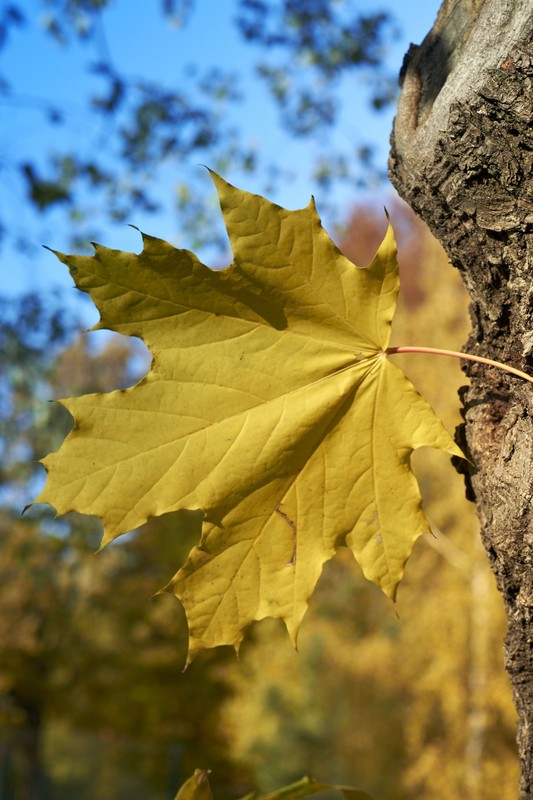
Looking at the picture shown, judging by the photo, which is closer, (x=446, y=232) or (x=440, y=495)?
(x=446, y=232)

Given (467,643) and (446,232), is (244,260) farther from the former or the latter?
(467,643)

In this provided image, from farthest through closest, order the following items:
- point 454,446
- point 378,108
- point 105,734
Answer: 1. point 105,734
2. point 378,108
3. point 454,446

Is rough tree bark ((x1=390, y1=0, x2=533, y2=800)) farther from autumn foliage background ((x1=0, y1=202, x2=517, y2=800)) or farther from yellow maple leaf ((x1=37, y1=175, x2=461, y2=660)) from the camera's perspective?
autumn foliage background ((x1=0, y1=202, x2=517, y2=800))

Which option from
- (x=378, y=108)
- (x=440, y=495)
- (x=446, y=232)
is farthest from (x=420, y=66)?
(x=440, y=495)

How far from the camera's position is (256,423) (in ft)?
2.62

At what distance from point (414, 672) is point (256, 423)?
7019 mm

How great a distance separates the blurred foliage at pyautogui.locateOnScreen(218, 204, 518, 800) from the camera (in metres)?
6.14

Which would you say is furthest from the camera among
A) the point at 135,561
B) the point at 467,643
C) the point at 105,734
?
the point at 105,734

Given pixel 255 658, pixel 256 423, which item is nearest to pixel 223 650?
pixel 255 658

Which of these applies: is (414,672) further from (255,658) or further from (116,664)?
(116,664)

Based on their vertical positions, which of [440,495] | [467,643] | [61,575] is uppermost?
[61,575]

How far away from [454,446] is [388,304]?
152 millimetres

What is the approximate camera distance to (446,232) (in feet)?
2.66

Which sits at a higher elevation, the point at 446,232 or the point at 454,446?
the point at 446,232
